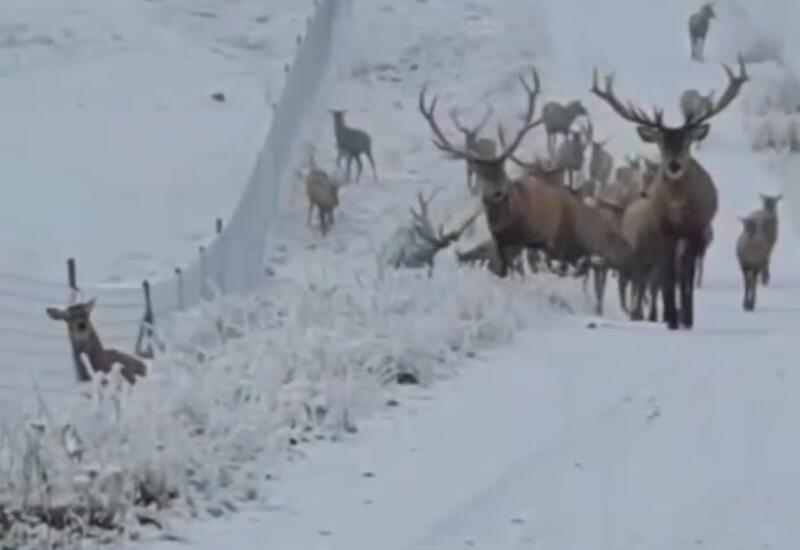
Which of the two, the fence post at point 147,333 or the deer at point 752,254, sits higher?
the fence post at point 147,333

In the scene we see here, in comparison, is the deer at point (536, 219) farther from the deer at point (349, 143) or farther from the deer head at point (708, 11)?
the deer head at point (708, 11)

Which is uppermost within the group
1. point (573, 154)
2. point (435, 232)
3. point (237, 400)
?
point (573, 154)

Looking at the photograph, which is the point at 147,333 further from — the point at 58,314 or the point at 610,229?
the point at 610,229

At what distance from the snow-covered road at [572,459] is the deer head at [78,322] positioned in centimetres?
360

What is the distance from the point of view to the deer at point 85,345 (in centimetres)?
1246

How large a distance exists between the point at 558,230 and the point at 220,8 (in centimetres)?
2372

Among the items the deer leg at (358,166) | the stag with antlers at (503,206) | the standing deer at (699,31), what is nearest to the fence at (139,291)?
the deer leg at (358,166)

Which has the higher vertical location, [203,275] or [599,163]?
[599,163]

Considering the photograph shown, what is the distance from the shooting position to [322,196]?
28.6m

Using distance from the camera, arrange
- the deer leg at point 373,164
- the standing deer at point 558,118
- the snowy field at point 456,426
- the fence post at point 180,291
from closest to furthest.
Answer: the snowy field at point 456,426, the fence post at point 180,291, the deer leg at point 373,164, the standing deer at point 558,118

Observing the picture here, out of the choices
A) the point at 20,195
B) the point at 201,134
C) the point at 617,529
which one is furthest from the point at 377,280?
the point at 201,134

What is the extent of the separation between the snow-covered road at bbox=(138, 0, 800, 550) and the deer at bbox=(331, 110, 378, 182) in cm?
1861

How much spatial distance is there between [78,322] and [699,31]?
93.4 ft

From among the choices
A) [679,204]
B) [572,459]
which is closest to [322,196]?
[679,204]
